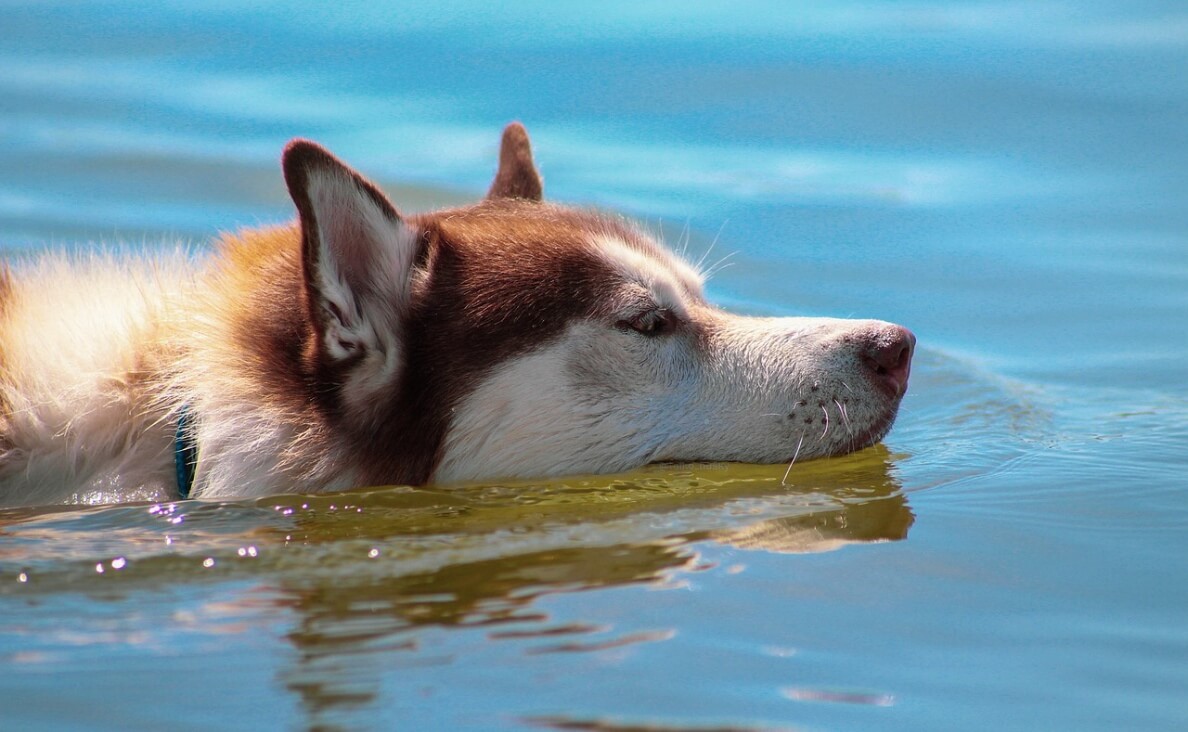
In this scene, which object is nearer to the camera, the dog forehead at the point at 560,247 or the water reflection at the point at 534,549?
the water reflection at the point at 534,549

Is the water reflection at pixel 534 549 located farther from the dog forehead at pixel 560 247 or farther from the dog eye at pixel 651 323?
the dog forehead at pixel 560 247

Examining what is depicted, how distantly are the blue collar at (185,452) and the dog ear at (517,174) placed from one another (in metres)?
2.25

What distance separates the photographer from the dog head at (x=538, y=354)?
6.21m

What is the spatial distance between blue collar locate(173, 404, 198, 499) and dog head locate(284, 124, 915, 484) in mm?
518

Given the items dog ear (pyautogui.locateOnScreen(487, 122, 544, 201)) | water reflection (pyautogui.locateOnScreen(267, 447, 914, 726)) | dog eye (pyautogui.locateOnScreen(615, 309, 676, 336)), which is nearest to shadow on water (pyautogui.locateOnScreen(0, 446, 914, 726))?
water reflection (pyautogui.locateOnScreen(267, 447, 914, 726))

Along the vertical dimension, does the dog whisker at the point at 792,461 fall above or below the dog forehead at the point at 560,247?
below

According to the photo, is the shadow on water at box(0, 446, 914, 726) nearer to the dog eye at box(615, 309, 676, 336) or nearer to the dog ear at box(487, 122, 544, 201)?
the dog eye at box(615, 309, 676, 336)

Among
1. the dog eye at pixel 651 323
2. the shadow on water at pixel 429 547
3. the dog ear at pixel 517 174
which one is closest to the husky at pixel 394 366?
the dog eye at pixel 651 323

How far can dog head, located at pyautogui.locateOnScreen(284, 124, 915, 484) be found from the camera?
20.4ft

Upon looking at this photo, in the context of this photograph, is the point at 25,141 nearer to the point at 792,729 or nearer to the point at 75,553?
the point at 75,553

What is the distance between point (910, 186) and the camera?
38.4 ft

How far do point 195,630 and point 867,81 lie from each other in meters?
9.18

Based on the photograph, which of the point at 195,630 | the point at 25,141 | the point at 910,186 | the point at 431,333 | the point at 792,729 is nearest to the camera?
the point at 792,729

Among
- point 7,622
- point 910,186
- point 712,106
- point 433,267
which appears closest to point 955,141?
point 910,186
